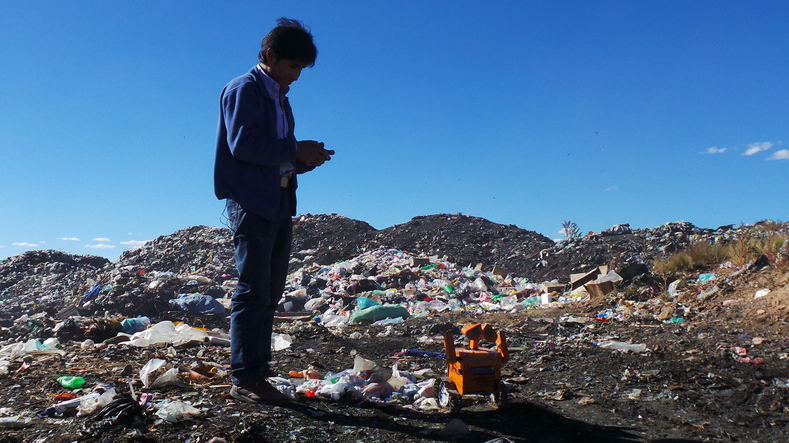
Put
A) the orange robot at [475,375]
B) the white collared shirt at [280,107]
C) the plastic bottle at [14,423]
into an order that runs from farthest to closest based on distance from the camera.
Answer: the white collared shirt at [280,107], the orange robot at [475,375], the plastic bottle at [14,423]

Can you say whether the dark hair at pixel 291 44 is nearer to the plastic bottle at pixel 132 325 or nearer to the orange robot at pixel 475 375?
the orange robot at pixel 475 375

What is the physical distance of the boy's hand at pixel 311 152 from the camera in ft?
8.64

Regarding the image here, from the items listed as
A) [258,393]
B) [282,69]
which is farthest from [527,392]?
[282,69]

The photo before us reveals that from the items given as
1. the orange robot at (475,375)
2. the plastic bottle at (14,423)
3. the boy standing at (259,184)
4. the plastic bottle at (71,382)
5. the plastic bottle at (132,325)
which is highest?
the boy standing at (259,184)

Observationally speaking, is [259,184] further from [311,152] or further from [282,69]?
[282,69]

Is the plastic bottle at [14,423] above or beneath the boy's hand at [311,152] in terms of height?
beneath

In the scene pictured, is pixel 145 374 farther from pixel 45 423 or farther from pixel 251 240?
pixel 251 240

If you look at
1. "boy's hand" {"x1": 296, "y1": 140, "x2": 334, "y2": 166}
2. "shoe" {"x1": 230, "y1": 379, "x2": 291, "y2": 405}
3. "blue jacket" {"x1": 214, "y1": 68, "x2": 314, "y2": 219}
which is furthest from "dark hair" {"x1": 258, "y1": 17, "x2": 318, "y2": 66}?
"shoe" {"x1": 230, "y1": 379, "x2": 291, "y2": 405}

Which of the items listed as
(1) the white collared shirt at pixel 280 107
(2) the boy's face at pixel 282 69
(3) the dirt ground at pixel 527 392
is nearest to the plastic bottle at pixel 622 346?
(3) the dirt ground at pixel 527 392

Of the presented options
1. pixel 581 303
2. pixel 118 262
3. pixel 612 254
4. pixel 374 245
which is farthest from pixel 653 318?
pixel 118 262

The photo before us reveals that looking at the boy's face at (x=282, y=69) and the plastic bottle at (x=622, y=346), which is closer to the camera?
the boy's face at (x=282, y=69)

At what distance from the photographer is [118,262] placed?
19125 mm

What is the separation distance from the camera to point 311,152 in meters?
2.64

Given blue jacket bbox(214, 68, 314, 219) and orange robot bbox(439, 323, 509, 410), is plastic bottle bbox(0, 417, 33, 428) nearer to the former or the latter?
blue jacket bbox(214, 68, 314, 219)
